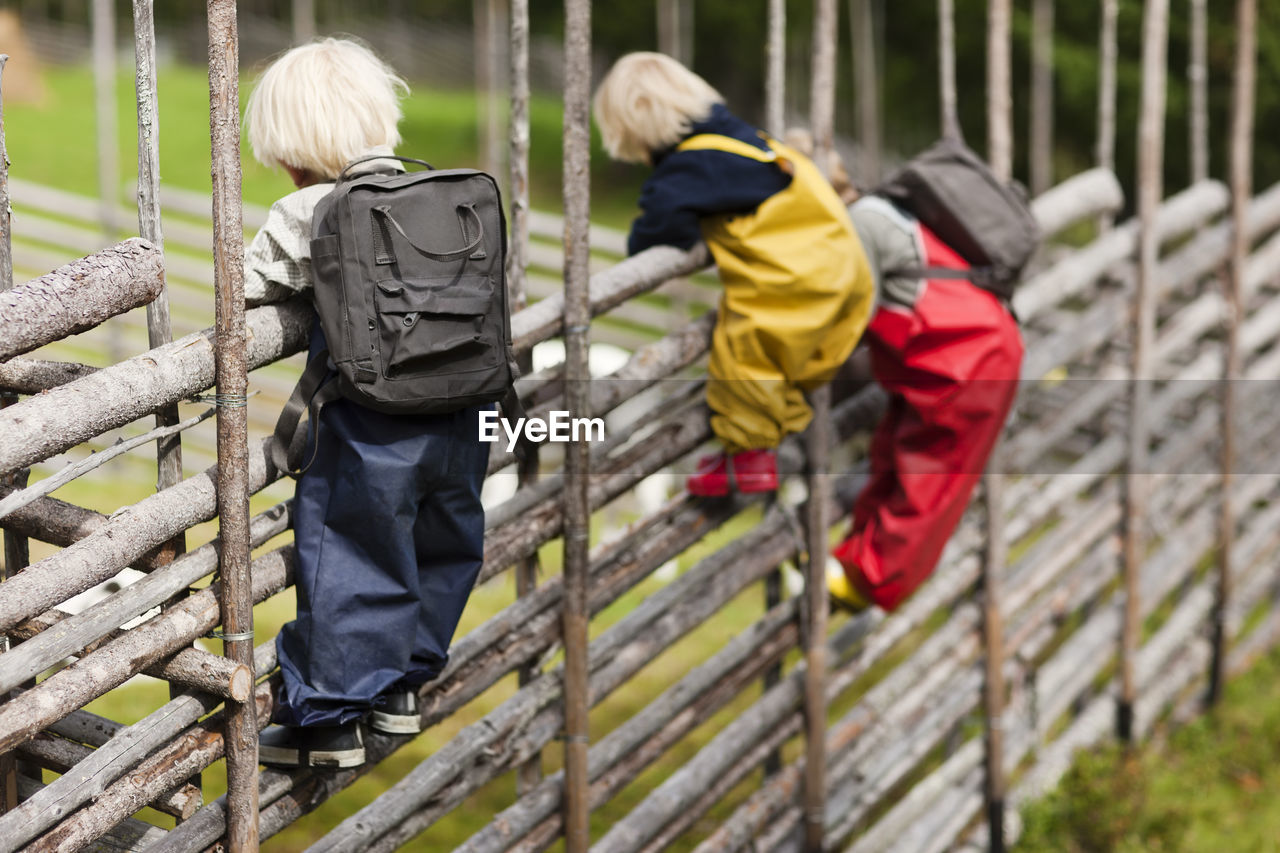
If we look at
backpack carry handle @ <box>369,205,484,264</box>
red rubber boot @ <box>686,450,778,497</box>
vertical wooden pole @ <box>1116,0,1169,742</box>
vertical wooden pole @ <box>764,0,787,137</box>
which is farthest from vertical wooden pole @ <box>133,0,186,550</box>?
vertical wooden pole @ <box>1116,0,1169,742</box>

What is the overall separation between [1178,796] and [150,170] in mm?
3851

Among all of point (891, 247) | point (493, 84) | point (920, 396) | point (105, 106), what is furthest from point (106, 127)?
point (920, 396)

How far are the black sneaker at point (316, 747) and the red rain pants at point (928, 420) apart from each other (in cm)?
155

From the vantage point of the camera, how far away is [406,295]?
221 centimetres

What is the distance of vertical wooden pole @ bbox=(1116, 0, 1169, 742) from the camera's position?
4.26 metres

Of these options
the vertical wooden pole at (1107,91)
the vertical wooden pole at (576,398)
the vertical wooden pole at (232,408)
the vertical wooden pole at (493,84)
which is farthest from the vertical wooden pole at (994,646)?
the vertical wooden pole at (493,84)

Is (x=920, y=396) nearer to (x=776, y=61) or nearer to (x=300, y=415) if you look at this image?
(x=776, y=61)

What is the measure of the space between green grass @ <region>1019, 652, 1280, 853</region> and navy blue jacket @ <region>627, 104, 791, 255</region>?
2.32 metres

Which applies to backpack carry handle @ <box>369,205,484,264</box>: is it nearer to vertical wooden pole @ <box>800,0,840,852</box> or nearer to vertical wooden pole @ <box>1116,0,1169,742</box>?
vertical wooden pole @ <box>800,0,840,852</box>

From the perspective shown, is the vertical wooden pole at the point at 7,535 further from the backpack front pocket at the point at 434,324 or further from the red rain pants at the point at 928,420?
the red rain pants at the point at 928,420

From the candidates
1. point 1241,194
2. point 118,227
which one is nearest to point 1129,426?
point 1241,194

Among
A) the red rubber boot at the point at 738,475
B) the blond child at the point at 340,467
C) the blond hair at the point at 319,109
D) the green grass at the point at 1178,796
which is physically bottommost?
the green grass at the point at 1178,796

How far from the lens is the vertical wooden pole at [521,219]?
2.66 m

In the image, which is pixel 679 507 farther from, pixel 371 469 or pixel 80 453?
pixel 80 453
